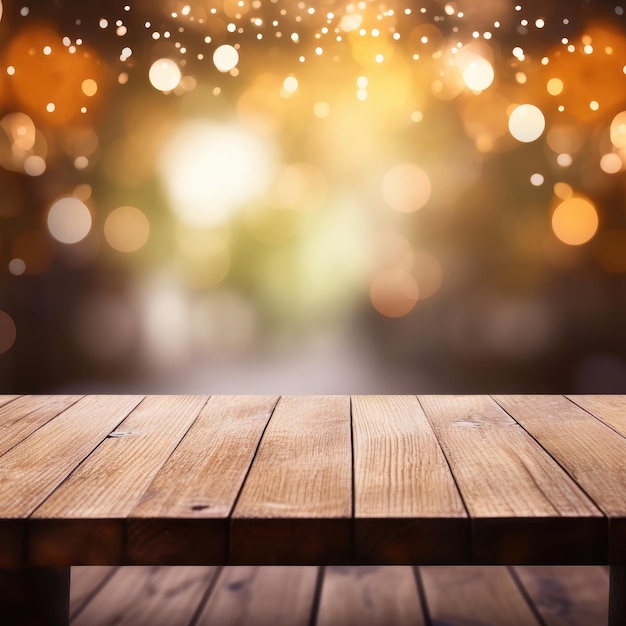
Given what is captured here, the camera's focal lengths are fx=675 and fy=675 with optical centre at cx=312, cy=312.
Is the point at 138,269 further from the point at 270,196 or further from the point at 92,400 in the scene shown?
the point at 92,400

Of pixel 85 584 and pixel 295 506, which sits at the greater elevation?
pixel 295 506

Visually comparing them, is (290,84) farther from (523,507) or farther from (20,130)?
(523,507)

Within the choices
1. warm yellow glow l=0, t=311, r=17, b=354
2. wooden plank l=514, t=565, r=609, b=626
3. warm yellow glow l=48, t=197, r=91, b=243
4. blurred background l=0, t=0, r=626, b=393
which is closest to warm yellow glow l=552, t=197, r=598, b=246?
blurred background l=0, t=0, r=626, b=393

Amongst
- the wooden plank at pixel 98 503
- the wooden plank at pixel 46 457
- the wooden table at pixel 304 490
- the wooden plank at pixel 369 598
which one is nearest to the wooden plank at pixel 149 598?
the wooden plank at pixel 369 598

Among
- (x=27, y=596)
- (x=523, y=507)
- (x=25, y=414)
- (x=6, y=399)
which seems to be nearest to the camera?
(x=523, y=507)

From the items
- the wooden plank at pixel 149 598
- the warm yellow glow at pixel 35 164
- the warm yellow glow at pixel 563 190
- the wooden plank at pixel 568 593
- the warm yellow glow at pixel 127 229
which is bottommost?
the wooden plank at pixel 568 593

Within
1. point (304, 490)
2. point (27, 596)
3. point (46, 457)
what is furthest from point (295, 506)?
point (27, 596)

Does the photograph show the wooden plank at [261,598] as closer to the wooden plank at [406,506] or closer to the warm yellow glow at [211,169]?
the wooden plank at [406,506]
